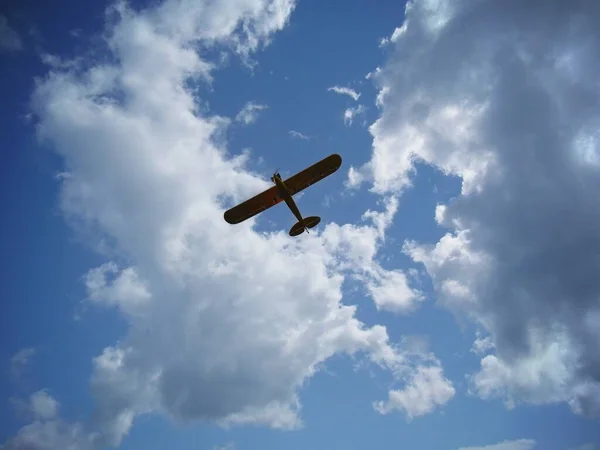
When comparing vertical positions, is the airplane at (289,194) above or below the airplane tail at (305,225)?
above

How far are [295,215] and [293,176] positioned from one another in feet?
16.0

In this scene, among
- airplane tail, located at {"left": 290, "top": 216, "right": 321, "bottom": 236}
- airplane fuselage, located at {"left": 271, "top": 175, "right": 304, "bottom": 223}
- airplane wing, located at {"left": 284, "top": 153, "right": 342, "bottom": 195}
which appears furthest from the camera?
airplane tail, located at {"left": 290, "top": 216, "right": 321, "bottom": 236}

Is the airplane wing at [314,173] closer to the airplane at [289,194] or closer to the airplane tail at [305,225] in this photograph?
the airplane at [289,194]

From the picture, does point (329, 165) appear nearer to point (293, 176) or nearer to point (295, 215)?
point (293, 176)

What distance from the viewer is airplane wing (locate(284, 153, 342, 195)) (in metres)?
30.2

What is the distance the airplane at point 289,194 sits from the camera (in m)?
30.4

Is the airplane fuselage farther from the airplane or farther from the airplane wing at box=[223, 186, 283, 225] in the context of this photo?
the airplane wing at box=[223, 186, 283, 225]

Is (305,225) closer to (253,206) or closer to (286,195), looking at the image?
(286,195)

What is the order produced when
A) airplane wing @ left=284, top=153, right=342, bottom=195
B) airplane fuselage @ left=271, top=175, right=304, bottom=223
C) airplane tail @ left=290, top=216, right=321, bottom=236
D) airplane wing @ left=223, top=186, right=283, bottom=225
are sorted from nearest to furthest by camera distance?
airplane wing @ left=284, top=153, right=342, bottom=195, airplane fuselage @ left=271, top=175, right=304, bottom=223, airplane wing @ left=223, top=186, right=283, bottom=225, airplane tail @ left=290, top=216, right=321, bottom=236

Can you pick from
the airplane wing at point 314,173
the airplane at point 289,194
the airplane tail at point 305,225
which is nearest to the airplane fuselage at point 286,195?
the airplane at point 289,194

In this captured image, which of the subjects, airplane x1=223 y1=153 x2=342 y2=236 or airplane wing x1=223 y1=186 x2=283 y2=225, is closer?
airplane x1=223 y1=153 x2=342 y2=236

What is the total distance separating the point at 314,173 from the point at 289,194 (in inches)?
125

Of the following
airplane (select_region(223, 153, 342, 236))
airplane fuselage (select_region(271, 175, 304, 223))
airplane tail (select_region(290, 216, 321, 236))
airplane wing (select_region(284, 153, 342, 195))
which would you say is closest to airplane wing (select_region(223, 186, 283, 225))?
airplane (select_region(223, 153, 342, 236))

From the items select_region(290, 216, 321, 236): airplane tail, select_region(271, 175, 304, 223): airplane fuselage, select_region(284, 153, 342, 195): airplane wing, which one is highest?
select_region(284, 153, 342, 195): airplane wing
